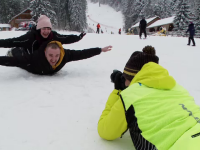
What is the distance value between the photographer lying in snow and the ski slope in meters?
61.8

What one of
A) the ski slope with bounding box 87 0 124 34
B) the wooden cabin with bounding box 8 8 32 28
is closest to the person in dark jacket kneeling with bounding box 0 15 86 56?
the wooden cabin with bounding box 8 8 32 28

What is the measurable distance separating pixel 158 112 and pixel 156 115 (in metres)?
0.03

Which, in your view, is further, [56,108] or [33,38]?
[33,38]

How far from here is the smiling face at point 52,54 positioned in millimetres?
3652

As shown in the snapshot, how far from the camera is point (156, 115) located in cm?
138

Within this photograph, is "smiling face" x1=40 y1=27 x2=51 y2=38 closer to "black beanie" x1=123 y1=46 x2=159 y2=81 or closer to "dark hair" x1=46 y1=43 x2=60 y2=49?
"dark hair" x1=46 y1=43 x2=60 y2=49

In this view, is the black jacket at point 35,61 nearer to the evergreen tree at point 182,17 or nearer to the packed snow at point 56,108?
the packed snow at point 56,108

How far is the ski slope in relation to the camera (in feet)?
218

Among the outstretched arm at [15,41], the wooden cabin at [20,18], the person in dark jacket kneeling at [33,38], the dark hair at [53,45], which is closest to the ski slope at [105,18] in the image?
the wooden cabin at [20,18]

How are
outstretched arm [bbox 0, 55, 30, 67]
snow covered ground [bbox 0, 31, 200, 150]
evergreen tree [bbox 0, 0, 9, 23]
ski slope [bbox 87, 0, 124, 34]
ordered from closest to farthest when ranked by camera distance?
snow covered ground [bbox 0, 31, 200, 150] → outstretched arm [bbox 0, 55, 30, 67] → evergreen tree [bbox 0, 0, 9, 23] → ski slope [bbox 87, 0, 124, 34]

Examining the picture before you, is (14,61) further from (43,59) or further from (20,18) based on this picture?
(20,18)

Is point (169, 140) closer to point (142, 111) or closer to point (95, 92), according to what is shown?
point (142, 111)

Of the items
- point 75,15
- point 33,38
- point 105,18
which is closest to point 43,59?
point 33,38

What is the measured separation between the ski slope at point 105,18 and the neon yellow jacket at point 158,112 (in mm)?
Answer: 61840
